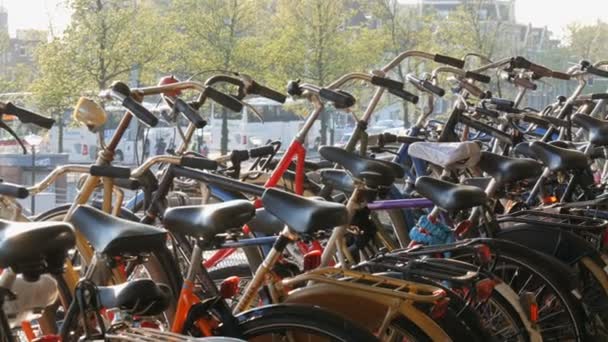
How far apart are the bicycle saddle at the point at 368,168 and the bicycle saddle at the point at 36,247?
88cm

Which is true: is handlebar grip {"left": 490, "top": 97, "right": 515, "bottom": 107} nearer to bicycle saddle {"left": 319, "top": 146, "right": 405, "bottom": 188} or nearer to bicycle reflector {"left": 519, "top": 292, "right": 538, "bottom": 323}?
bicycle saddle {"left": 319, "top": 146, "right": 405, "bottom": 188}

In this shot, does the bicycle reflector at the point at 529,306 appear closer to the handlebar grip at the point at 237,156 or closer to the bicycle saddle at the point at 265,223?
the bicycle saddle at the point at 265,223

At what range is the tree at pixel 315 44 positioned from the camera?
4.49 m

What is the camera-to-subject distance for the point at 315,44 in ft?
15.2

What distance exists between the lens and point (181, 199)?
252 cm

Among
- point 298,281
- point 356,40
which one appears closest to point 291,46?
point 356,40

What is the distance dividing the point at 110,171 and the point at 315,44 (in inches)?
108

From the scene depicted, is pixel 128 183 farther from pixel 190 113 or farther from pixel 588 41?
pixel 588 41

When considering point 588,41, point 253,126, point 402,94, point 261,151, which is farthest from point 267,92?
point 588,41

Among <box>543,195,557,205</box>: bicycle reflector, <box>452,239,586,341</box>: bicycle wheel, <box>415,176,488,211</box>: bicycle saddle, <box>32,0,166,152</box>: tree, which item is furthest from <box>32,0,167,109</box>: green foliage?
<box>452,239,586,341</box>: bicycle wheel

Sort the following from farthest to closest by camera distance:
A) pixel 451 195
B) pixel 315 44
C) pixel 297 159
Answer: pixel 315 44, pixel 297 159, pixel 451 195

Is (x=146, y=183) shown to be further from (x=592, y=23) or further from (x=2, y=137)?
(x=592, y=23)

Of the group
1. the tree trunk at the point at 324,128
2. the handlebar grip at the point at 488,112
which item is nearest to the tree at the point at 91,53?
the tree trunk at the point at 324,128

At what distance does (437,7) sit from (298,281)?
4.18m
